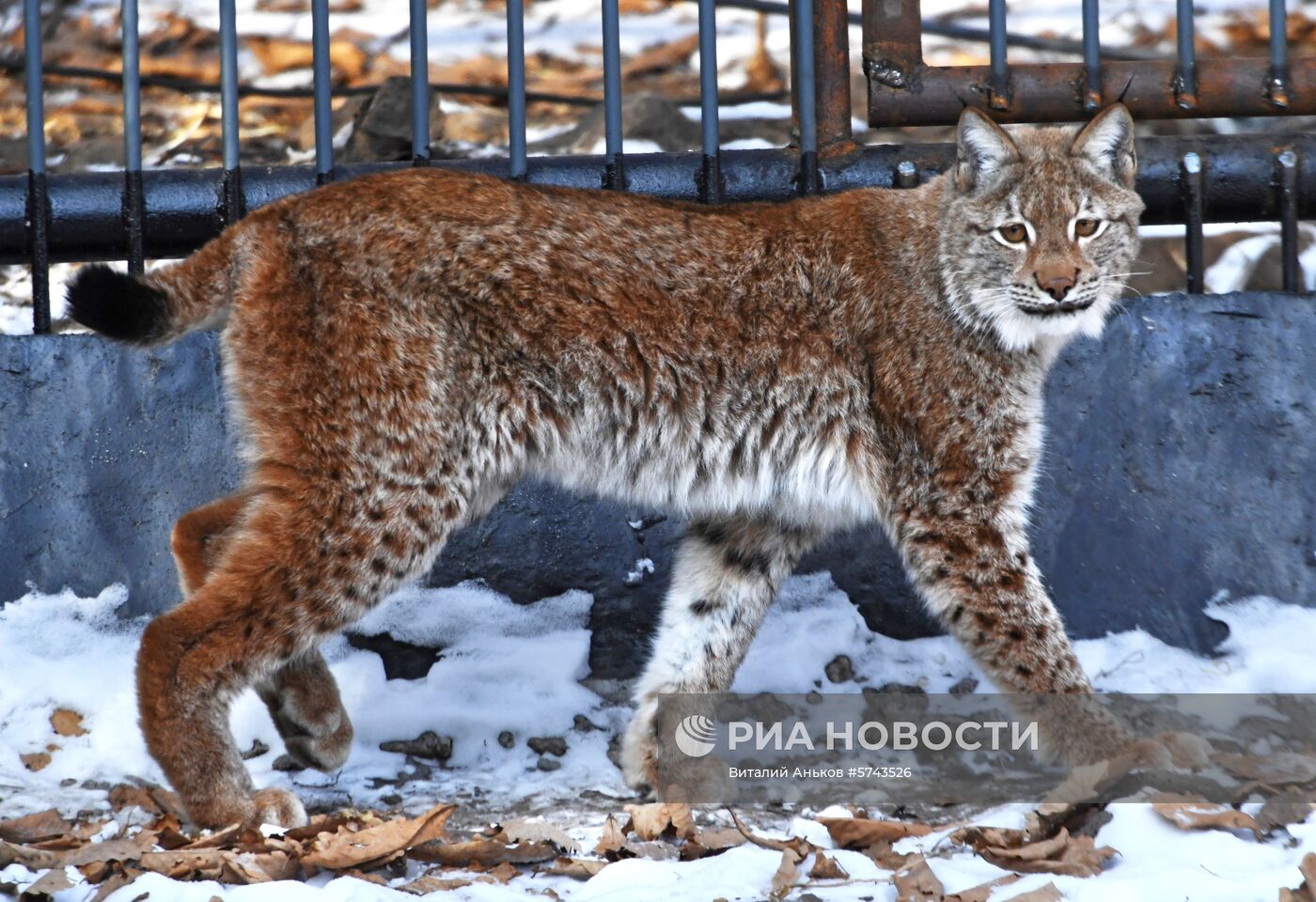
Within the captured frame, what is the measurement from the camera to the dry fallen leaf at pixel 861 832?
11.3ft

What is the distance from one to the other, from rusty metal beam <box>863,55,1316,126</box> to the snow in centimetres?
162

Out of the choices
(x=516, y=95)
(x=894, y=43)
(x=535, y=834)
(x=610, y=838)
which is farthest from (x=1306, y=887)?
(x=516, y=95)

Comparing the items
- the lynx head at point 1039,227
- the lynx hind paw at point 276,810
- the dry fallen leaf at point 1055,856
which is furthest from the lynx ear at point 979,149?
the lynx hind paw at point 276,810

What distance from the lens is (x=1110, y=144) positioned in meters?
4.29

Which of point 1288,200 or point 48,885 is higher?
point 1288,200

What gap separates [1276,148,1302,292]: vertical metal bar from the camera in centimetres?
498

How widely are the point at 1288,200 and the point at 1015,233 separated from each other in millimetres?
1395

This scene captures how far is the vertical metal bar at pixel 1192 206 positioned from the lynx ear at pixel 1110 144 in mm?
739

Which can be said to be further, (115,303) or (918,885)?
(115,303)

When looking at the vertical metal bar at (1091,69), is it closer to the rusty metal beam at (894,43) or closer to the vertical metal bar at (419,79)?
the rusty metal beam at (894,43)

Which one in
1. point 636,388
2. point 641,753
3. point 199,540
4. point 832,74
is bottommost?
point 641,753

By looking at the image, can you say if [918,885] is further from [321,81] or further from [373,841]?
[321,81]

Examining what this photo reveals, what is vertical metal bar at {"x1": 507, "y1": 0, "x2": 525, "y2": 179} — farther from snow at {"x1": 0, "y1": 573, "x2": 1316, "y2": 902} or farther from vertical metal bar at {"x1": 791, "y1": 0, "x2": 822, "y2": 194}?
snow at {"x1": 0, "y1": 573, "x2": 1316, "y2": 902}

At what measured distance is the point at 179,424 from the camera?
4609 millimetres
